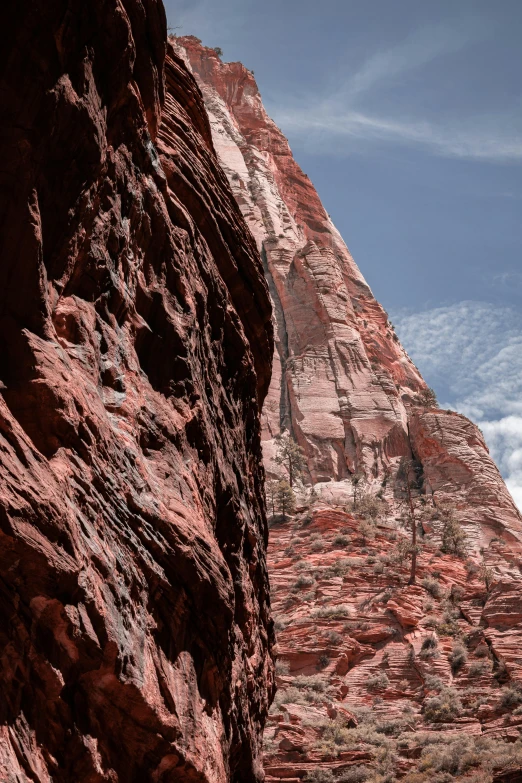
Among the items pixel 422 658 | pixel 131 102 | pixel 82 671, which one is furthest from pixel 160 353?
pixel 422 658

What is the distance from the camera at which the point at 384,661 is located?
3378 cm

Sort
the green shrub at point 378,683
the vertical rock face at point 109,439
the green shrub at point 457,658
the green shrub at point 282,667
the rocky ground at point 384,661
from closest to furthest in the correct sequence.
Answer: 1. the vertical rock face at point 109,439
2. the rocky ground at point 384,661
3. the green shrub at point 378,683
4. the green shrub at point 457,658
5. the green shrub at point 282,667

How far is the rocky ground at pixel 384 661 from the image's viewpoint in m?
24.5

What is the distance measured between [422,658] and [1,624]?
2975 cm

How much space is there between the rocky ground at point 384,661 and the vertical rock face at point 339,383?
12.4 metres

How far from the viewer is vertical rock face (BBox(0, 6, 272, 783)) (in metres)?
6.57

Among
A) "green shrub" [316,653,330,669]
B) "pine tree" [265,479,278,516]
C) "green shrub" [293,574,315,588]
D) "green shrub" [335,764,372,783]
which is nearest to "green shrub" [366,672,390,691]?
"green shrub" [316,653,330,669]

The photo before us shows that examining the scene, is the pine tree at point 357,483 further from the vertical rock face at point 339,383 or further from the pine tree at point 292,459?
the pine tree at point 292,459

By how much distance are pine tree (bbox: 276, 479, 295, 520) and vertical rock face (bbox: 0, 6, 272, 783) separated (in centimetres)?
3857

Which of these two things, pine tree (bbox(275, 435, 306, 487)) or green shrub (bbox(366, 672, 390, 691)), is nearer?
green shrub (bbox(366, 672, 390, 691))

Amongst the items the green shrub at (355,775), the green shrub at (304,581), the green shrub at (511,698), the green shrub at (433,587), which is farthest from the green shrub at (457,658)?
the green shrub at (355,775)

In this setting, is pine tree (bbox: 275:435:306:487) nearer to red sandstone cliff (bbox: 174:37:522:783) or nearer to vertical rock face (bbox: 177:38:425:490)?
vertical rock face (bbox: 177:38:425:490)

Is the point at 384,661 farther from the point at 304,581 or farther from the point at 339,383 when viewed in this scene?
the point at 339,383

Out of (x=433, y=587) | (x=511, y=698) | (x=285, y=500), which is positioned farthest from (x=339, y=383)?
(x=511, y=698)
